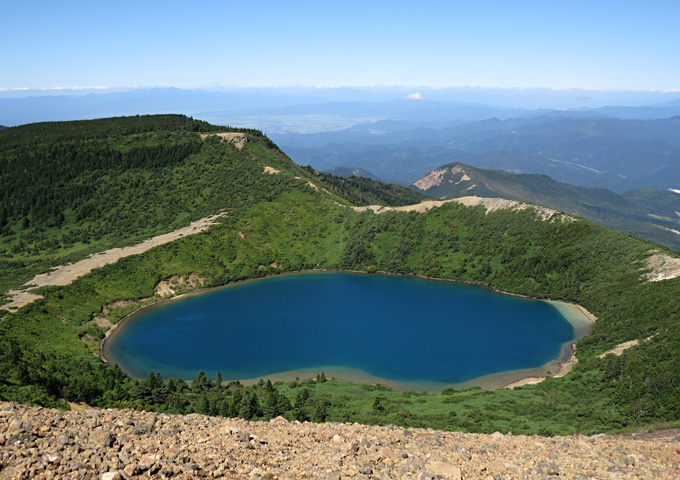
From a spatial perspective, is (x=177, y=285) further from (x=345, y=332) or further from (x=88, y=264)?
(x=345, y=332)

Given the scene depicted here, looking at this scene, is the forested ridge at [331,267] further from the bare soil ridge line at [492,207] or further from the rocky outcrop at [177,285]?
the bare soil ridge line at [492,207]

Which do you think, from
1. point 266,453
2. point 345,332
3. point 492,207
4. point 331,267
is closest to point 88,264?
point 331,267

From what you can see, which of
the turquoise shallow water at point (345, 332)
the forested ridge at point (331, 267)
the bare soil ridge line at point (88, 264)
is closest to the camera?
the forested ridge at point (331, 267)

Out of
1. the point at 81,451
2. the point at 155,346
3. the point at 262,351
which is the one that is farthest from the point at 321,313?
the point at 81,451

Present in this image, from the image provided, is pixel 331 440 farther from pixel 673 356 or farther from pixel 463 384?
pixel 673 356

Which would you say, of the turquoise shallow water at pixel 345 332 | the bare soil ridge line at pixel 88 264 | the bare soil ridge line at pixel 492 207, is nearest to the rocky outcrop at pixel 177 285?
the turquoise shallow water at pixel 345 332

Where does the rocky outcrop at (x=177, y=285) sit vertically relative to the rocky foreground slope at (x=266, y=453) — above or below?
below
